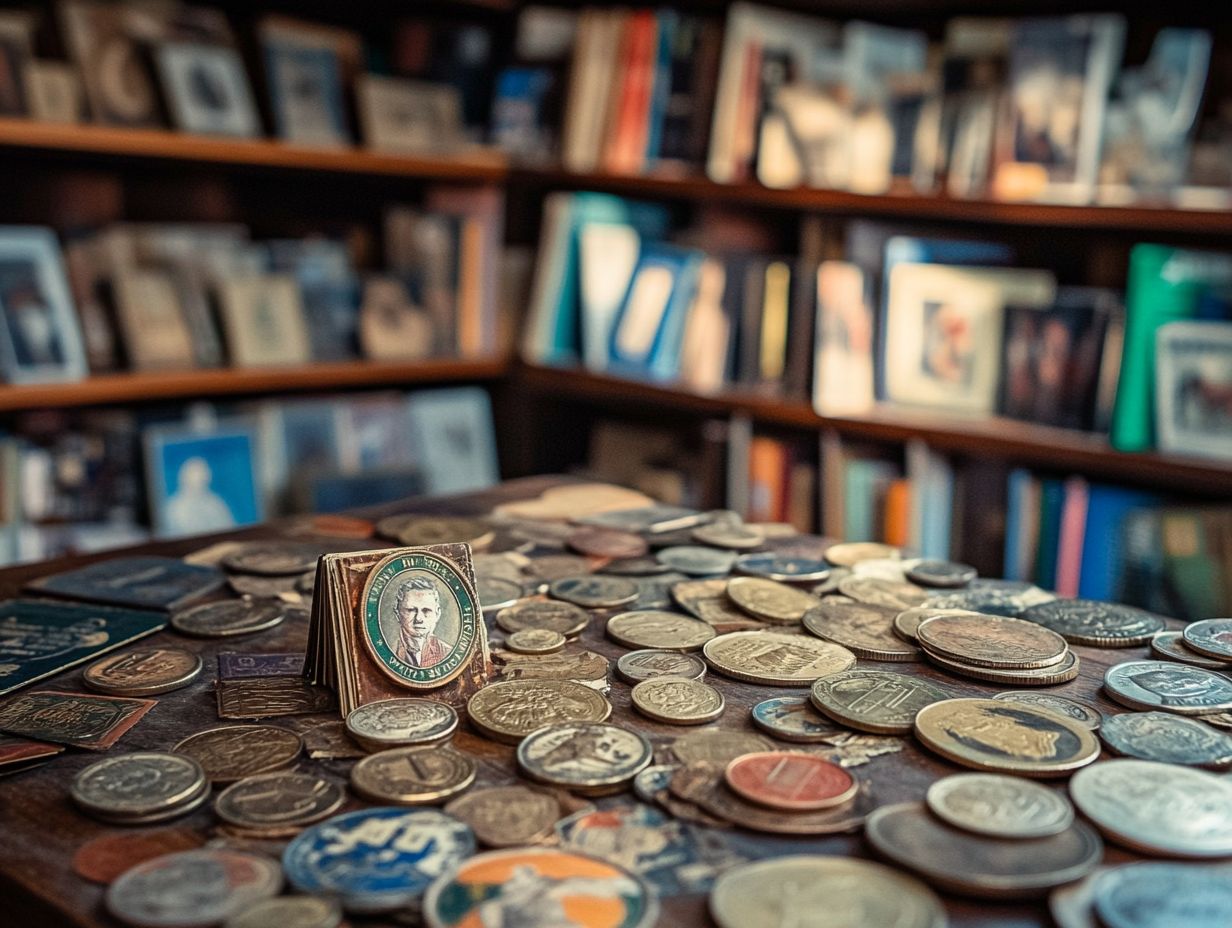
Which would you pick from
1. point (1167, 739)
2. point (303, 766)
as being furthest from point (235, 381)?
point (1167, 739)

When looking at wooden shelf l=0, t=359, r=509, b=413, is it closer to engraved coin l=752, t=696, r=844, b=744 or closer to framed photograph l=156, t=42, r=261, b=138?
framed photograph l=156, t=42, r=261, b=138

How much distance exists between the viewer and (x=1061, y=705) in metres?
1.03

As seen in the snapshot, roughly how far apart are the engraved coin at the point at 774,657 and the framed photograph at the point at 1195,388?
1.35m

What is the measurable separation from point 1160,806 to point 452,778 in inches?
19.7

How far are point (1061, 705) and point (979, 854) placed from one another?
30 cm

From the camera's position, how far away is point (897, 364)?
260 centimetres

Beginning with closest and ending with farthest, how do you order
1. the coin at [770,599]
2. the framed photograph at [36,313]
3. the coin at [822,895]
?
1. the coin at [822,895]
2. the coin at [770,599]
3. the framed photograph at [36,313]

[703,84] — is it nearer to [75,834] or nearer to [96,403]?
[96,403]

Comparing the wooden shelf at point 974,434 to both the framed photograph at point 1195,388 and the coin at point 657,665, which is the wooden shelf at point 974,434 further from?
the coin at point 657,665

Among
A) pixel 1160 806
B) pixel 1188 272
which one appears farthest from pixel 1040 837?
pixel 1188 272

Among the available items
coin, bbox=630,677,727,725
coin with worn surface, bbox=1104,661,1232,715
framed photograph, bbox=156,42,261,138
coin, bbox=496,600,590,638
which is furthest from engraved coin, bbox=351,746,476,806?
framed photograph, bbox=156,42,261,138

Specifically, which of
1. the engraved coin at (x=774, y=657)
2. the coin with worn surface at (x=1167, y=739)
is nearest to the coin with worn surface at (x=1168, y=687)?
the coin with worn surface at (x=1167, y=739)

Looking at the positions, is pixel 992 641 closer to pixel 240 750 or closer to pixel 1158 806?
pixel 1158 806

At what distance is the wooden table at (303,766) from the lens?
0.73 metres
